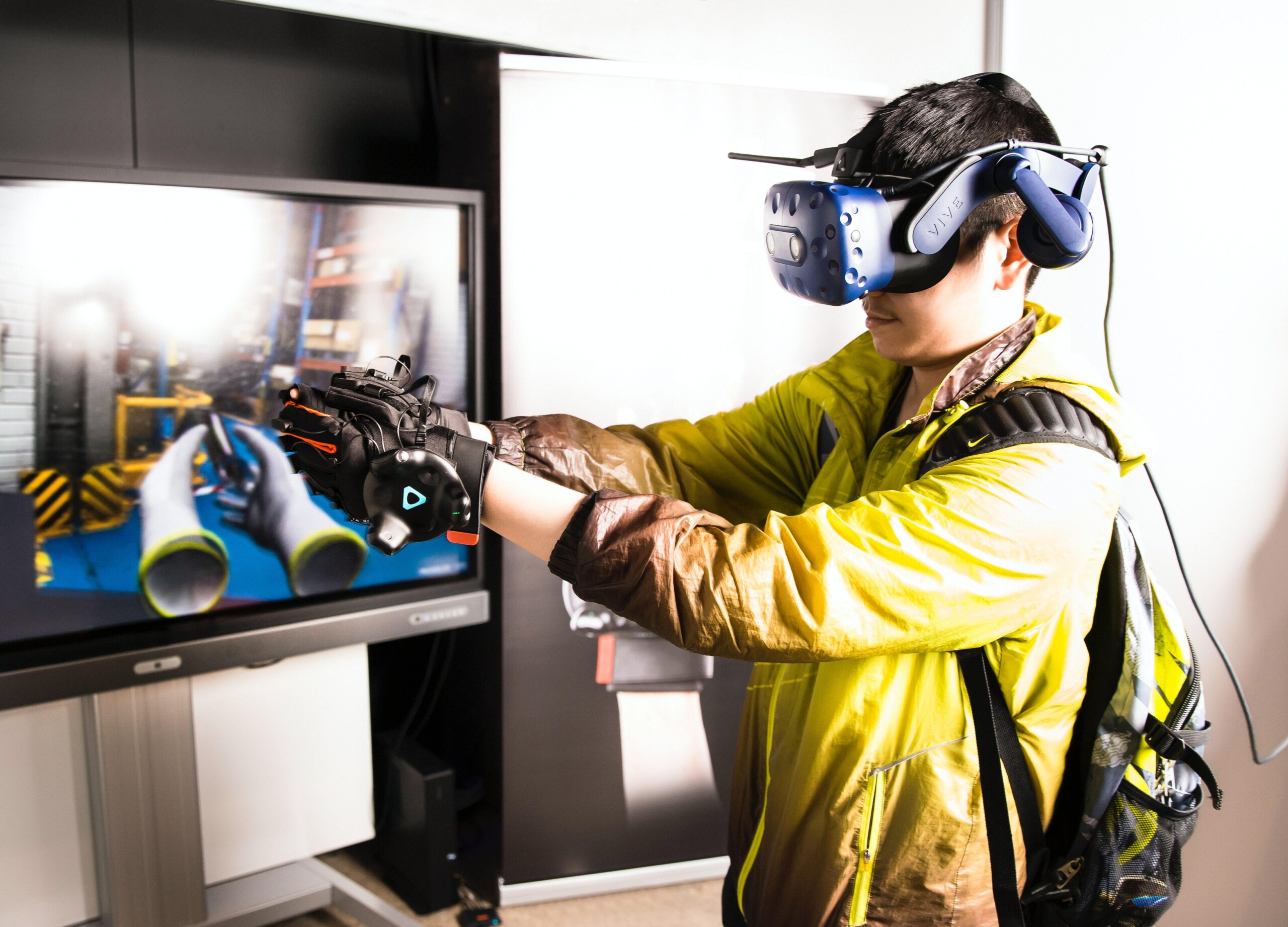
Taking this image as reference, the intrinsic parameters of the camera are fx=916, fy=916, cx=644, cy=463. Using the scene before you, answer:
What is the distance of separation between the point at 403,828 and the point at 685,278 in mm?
1438

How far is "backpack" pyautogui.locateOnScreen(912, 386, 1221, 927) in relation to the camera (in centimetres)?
97

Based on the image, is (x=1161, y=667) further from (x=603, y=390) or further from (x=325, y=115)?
(x=325, y=115)

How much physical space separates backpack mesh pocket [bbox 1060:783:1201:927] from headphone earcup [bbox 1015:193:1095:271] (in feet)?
1.89

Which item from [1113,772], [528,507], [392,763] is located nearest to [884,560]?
[528,507]

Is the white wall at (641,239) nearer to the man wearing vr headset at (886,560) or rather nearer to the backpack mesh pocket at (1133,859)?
the man wearing vr headset at (886,560)

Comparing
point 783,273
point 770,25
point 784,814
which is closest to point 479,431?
point 783,273

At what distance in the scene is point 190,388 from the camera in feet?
5.24

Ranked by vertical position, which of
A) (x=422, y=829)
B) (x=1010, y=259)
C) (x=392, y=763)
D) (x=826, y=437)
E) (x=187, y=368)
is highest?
(x=1010, y=259)

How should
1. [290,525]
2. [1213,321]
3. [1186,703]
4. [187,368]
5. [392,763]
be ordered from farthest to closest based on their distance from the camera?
[392,763] < [1213,321] < [290,525] < [187,368] < [1186,703]

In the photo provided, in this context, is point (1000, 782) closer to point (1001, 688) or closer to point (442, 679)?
point (1001, 688)

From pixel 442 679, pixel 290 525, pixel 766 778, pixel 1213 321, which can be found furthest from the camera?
pixel 442 679

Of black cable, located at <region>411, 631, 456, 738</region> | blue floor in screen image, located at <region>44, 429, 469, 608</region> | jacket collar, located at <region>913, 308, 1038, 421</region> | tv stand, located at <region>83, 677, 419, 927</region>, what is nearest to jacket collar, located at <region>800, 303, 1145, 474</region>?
jacket collar, located at <region>913, 308, 1038, 421</region>

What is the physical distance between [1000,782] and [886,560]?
1.16 ft

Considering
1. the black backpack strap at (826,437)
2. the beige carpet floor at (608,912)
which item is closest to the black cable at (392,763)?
the beige carpet floor at (608,912)
